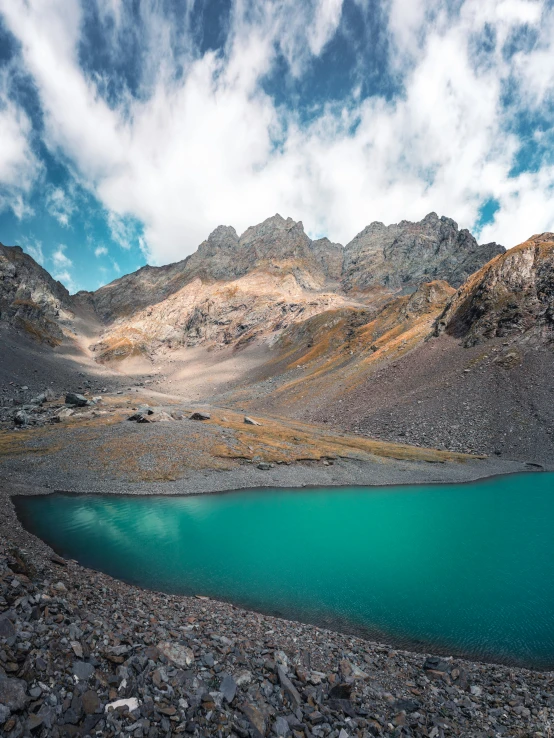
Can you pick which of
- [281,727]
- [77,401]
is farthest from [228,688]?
[77,401]

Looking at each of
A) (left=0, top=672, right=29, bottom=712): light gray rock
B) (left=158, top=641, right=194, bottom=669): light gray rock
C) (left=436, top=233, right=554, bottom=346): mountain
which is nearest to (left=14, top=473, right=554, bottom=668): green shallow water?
(left=158, top=641, right=194, bottom=669): light gray rock

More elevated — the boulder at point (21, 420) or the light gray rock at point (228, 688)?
the boulder at point (21, 420)

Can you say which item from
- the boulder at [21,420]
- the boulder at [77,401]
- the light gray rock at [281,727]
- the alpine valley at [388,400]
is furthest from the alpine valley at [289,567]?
the boulder at [77,401]

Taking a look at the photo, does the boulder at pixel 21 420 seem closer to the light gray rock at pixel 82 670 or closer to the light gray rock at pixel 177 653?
the light gray rock at pixel 177 653

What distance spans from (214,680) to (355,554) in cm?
2001

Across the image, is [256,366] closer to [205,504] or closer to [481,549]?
[205,504]

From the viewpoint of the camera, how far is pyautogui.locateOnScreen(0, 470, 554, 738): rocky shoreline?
8.66m

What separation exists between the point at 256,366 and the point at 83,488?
144263 mm

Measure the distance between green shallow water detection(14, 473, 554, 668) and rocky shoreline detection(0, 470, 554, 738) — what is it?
3.83 m

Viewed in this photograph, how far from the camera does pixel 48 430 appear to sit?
56.2 m

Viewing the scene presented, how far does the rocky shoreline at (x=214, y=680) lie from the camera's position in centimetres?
866

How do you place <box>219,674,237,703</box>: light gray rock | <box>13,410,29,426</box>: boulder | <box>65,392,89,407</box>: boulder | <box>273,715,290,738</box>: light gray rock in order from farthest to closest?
<box>65,392,89,407</box>: boulder → <box>13,410,29,426</box>: boulder → <box>219,674,237,703</box>: light gray rock → <box>273,715,290,738</box>: light gray rock

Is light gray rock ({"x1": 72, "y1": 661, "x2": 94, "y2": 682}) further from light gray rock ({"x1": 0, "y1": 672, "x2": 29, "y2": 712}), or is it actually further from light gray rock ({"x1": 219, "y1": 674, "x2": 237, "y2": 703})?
light gray rock ({"x1": 219, "y1": 674, "x2": 237, "y2": 703})

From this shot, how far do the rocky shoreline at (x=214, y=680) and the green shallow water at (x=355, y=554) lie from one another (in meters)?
3.83
